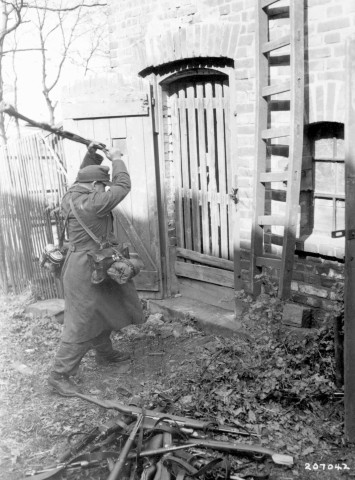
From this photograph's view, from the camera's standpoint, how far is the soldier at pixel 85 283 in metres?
Result: 4.93

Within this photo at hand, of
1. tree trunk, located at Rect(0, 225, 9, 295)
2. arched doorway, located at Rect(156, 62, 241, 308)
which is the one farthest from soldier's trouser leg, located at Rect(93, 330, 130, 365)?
tree trunk, located at Rect(0, 225, 9, 295)

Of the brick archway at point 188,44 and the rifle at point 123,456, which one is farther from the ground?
the brick archway at point 188,44

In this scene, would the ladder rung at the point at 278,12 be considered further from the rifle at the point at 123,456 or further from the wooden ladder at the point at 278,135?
the rifle at the point at 123,456

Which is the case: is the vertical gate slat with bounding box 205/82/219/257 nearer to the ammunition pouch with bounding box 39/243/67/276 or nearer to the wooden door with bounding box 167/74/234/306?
the wooden door with bounding box 167/74/234/306

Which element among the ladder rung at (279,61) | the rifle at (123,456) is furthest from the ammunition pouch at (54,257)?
the ladder rung at (279,61)

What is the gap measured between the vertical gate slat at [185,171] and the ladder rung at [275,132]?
1537 mm

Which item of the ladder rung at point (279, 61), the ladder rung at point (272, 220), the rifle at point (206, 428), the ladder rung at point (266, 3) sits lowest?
→ the rifle at point (206, 428)

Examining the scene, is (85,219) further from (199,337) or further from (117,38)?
(117,38)

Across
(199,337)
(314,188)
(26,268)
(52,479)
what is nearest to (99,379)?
(199,337)

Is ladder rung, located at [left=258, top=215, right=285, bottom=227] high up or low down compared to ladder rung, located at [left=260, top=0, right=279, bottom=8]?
down

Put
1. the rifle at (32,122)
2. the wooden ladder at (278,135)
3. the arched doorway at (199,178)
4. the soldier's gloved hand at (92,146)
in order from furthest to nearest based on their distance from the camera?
the arched doorway at (199,178) → the soldier's gloved hand at (92,146) → the wooden ladder at (278,135) → the rifle at (32,122)

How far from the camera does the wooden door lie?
6199 millimetres

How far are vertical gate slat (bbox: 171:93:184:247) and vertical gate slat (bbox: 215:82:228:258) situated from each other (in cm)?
68

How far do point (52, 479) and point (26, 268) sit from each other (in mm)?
5293
